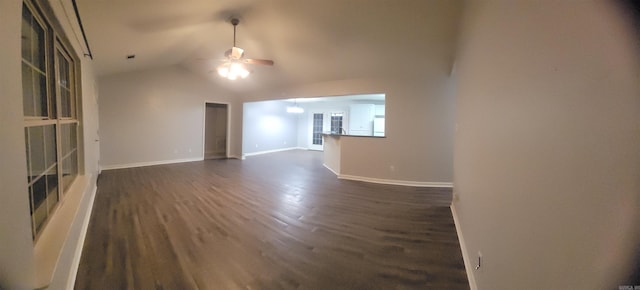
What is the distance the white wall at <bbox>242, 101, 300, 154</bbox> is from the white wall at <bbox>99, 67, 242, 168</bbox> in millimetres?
1197

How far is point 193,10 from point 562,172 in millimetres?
4136

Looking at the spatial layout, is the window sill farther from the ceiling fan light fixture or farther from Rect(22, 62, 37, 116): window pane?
the ceiling fan light fixture

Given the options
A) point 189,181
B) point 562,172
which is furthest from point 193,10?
point 562,172

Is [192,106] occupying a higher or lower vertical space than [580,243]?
higher

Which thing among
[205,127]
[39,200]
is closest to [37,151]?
[39,200]

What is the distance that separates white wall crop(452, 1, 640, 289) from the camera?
55 centimetres

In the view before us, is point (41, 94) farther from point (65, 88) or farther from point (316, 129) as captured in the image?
point (316, 129)

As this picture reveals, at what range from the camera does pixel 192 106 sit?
7469 millimetres

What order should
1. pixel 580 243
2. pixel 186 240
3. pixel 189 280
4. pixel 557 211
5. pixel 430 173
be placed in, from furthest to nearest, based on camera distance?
1. pixel 430 173
2. pixel 186 240
3. pixel 189 280
4. pixel 557 211
5. pixel 580 243

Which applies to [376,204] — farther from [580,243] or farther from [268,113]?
[268,113]

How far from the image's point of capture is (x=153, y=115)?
263 inches

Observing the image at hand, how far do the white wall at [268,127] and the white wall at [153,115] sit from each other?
1197 millimetres

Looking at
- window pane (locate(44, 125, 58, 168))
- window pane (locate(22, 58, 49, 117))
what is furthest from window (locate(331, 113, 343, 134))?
window pane (locate(22, 58, 49, 117))

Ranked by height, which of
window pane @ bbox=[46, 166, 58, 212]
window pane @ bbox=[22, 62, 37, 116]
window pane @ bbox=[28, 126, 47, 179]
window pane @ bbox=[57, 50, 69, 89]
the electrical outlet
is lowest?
the electrical outlet
